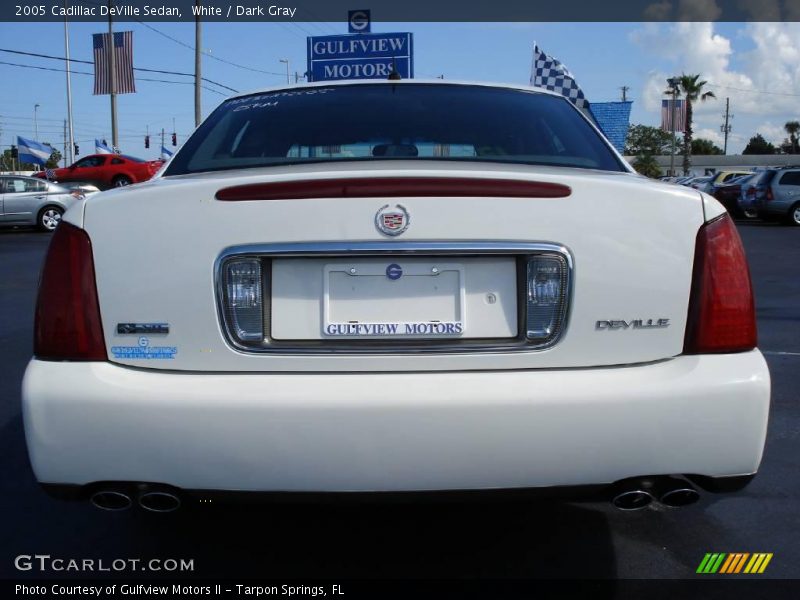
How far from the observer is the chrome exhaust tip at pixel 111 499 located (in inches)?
89.2

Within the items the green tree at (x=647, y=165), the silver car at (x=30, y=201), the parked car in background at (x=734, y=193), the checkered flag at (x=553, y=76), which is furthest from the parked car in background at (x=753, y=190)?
the green tree at (x=647, y=165)

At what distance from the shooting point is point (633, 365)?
2232mm

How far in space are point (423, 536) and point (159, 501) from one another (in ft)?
3.37

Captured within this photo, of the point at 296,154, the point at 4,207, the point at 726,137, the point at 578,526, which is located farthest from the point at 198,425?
the point at 726,137

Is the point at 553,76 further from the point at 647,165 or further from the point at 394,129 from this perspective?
the point at 647,165

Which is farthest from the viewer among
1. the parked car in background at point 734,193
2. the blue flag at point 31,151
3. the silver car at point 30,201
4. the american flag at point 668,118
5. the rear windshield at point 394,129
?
the american flag at point 668,118

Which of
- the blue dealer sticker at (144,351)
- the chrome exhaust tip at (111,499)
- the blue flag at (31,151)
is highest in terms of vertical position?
the blue flag at (31,151)

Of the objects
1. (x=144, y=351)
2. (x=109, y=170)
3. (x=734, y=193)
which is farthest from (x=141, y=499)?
(x=109, y=170)

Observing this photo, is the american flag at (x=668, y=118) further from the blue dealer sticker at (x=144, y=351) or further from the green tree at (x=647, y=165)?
the blue dealer sticker at (x=144, y=351)

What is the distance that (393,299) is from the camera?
2223mm

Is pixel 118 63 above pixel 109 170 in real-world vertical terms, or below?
above

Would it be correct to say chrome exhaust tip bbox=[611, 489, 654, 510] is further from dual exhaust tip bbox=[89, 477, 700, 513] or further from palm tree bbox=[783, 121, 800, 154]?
palm tree bbox=[783, 121, 800, 154]

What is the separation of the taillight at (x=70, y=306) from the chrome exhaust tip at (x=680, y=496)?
5.00ft

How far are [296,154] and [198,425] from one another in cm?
132
